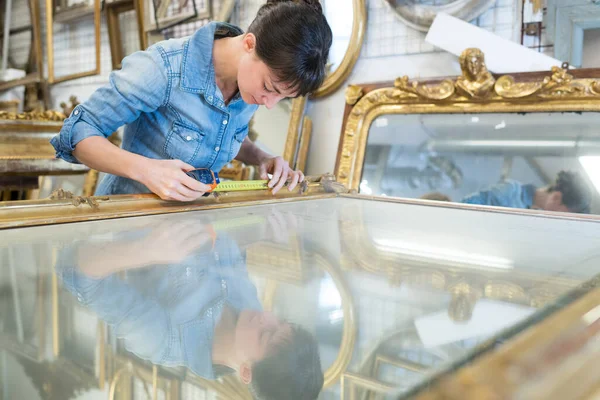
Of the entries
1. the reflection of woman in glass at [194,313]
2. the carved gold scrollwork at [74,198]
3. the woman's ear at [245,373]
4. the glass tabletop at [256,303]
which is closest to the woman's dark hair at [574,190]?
the glass tabletop at [256,303]

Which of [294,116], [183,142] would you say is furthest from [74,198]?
[294,116]

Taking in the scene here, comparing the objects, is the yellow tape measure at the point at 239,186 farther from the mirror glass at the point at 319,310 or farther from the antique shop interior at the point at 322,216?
the mirror glass at the point at 319,310

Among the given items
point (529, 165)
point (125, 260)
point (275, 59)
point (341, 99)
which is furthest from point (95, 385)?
point (341, 99)

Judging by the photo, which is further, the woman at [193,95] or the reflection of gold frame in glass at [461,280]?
Result: the woman at [193,95]

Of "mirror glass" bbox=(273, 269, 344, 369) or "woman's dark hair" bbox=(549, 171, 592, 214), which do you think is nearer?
"mirror glass" bbox=(273, 269, 344, 369)

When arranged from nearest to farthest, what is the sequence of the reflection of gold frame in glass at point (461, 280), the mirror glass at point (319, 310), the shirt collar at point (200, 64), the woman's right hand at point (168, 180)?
the mirror glass at point (319, 310)
the reflection of gold frame in glass at point (461, 280)
the woman's right hand at point (168, 180)
the shirt collar at point (200, 64)

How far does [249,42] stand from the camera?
998 millimetres

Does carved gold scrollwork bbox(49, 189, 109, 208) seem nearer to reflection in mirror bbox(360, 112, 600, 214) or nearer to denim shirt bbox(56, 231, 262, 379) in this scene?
denim shirt bbox(56, 231, 262, 379)

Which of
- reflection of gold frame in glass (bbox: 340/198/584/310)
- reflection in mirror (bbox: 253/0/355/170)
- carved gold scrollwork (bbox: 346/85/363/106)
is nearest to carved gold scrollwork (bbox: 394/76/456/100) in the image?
carved gold scrollwork (bbox: 346/85/363/106)

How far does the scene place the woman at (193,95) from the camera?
935 mm

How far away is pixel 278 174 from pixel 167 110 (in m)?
0.31

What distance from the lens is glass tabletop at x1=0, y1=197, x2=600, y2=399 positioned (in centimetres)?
29

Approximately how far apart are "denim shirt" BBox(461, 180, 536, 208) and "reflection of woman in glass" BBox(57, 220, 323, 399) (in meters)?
1.05

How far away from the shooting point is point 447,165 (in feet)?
5.09
